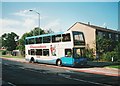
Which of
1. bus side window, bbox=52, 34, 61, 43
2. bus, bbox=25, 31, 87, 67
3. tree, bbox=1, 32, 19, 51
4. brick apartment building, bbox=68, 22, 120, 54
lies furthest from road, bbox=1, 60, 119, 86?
tree, bbox=1, 32, 19, 51

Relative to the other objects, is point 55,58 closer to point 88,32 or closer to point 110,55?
point 110,55

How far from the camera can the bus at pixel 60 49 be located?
83.0 feet

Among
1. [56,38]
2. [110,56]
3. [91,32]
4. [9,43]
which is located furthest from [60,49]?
[9,43]

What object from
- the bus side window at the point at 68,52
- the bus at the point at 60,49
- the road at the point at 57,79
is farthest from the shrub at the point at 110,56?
the road at the point at 57,79

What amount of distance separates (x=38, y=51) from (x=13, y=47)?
59600mm

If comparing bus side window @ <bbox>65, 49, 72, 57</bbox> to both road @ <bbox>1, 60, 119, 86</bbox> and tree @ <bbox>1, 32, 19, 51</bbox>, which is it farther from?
tree @ <bbox>1, 32, 19, 51</bbox>

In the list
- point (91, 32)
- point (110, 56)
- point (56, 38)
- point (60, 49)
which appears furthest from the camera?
point (91, 32)

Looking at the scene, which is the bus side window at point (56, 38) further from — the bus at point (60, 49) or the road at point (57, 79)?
the road at point (57, 79)

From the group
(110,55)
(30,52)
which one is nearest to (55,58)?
(30,52)

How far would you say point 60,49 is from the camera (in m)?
27.2

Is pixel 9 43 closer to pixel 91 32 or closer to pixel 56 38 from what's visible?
pixel 91 32

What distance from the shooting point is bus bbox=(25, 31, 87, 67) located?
25.3m

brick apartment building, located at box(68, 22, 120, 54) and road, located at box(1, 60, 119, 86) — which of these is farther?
brick apartment building, located at box(68, 22, 120, 54)

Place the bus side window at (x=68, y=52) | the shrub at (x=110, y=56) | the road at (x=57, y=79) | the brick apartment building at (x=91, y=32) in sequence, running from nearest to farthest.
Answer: the road at (x=57, y=79) < the bus side window at (x=68, y=52) < the shrub at (x=110, y=56) < the brick apartment building at (x=91, y=32)
